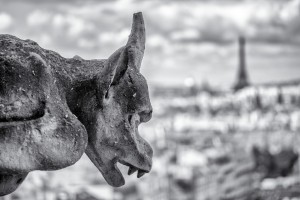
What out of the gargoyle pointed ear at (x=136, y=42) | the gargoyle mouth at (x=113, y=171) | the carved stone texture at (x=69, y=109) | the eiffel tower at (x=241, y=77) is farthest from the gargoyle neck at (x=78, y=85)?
the eiffel tower at (x=241, y=77)

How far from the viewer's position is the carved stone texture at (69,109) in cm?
213

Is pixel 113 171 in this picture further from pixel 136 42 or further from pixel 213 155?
pixel 213 155

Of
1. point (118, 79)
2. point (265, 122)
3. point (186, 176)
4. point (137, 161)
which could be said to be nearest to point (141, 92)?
point (118, 79)

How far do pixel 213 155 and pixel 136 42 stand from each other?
96.1ft

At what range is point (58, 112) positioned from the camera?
86.7 inches

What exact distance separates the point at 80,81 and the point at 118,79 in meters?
0.15

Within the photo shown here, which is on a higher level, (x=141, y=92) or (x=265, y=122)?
(x=141, y=92)

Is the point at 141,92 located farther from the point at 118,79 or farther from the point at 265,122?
the point at 265,122

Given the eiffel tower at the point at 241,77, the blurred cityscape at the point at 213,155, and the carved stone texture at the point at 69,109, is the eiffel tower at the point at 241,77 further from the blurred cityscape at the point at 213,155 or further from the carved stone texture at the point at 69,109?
the carved stone texture at the point at 69,109

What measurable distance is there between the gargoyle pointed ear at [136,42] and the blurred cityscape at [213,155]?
303cm

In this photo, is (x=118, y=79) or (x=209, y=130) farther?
(x=209, y=130)

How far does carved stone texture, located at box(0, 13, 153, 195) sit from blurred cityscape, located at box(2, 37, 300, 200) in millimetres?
3012

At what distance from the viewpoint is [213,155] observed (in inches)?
1237

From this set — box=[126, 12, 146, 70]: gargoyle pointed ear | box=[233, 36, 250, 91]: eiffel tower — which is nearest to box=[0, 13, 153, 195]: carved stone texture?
box=[126, 12, 146, 70]: gargoyle pointed ear
